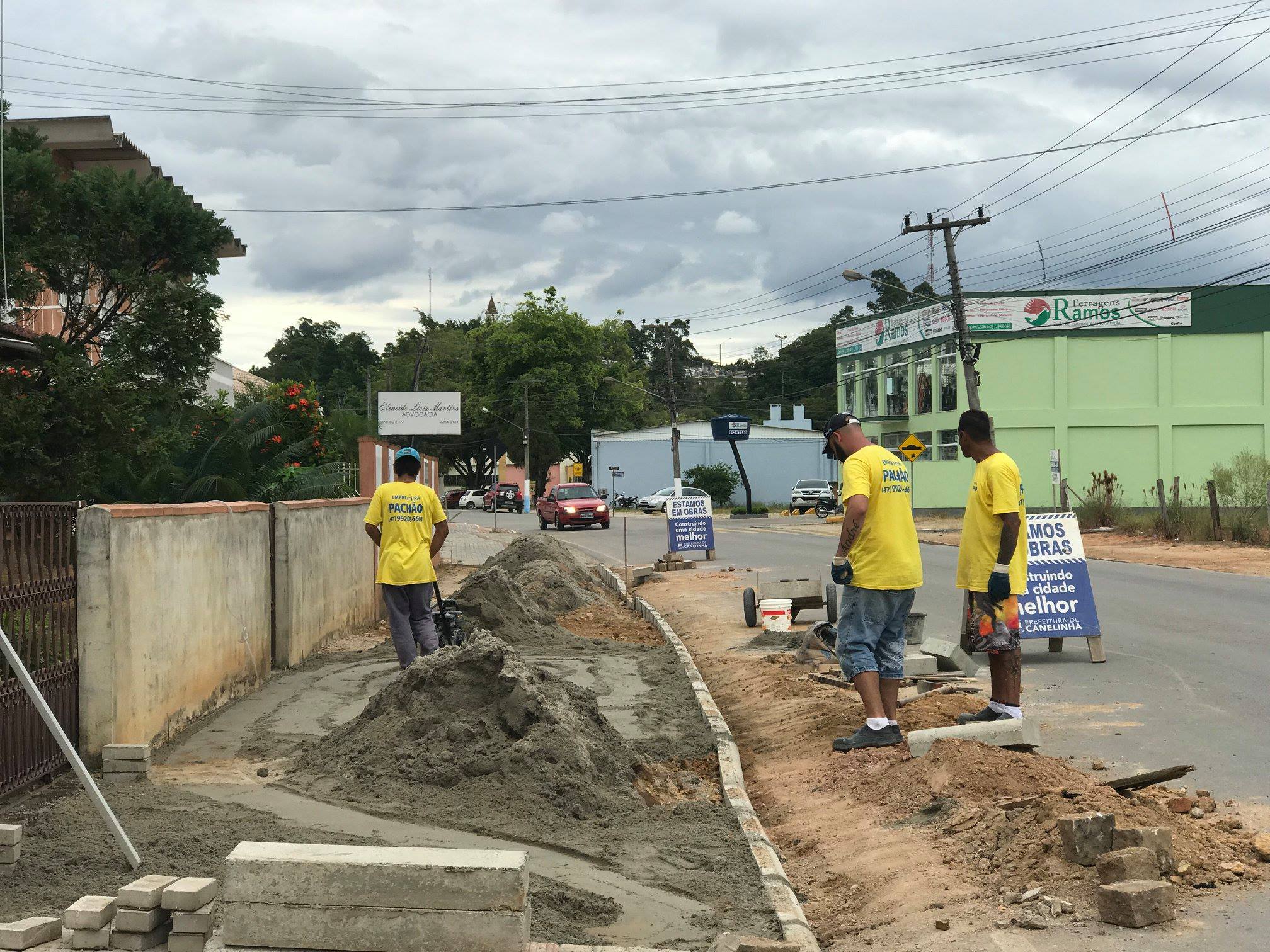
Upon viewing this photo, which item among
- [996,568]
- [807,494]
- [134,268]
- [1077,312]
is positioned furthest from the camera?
[807,494]

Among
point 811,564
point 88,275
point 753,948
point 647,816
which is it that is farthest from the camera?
point 811,564

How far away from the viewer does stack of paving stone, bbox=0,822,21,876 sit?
15.7ft

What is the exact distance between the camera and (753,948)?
13.0 ft

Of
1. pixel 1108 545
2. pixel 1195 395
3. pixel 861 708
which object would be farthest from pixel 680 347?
pixel 861 708

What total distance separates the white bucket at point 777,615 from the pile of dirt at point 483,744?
5.81 m

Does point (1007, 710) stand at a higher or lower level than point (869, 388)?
lower

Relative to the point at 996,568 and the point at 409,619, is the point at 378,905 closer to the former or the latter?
A: the point at 996,568

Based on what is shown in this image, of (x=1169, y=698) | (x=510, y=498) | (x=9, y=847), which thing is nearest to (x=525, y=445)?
(x=510, y=498)

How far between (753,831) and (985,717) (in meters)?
2.29

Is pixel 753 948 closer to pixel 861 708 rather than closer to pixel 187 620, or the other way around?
pixel 861 708

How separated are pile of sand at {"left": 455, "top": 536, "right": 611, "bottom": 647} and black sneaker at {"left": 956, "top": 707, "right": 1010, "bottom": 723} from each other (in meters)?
6.10

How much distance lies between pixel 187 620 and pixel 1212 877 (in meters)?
6.24

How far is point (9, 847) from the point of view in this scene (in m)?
4.78

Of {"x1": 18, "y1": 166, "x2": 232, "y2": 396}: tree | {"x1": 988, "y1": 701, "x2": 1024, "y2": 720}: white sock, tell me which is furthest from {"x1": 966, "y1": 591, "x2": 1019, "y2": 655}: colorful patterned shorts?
{"x1": 18, "y1": 166, "x2": 232, "y2": 396}: tree
